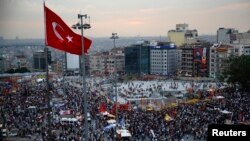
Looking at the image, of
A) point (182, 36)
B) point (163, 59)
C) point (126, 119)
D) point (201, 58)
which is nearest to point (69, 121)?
point (126, 119)

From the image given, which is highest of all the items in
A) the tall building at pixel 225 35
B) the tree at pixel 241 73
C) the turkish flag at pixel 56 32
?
the tall building at pixel 225 35

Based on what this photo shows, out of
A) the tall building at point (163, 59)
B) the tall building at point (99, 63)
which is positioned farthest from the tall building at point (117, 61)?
the tall building at point (163, 59)

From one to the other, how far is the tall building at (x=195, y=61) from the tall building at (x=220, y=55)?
2.97 ft

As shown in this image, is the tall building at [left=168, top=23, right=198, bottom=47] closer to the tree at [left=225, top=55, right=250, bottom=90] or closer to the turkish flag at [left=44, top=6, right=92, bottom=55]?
the tree at [left=225, top=55, right=250, bottom=90]

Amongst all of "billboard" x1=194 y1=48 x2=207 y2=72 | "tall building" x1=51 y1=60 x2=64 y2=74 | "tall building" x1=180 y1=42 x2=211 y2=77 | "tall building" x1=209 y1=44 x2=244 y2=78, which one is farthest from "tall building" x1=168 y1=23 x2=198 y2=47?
"tall building" x1=51 y1=60 x2=64 y2=74

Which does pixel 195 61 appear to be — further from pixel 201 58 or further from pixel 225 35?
pixel 225 35

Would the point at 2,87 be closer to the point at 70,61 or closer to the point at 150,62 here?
the point at 150,62

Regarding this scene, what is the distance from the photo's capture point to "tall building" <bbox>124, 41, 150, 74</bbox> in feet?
192

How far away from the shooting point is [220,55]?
46500mm

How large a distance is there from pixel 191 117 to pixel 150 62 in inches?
1587

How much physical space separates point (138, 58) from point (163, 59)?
4.07 m

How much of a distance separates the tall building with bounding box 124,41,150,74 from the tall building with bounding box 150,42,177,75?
915 millimetres

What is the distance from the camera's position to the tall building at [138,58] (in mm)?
58531

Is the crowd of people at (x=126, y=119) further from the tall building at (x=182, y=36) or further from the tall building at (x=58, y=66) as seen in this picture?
the tall building at (x=58, y=66)
